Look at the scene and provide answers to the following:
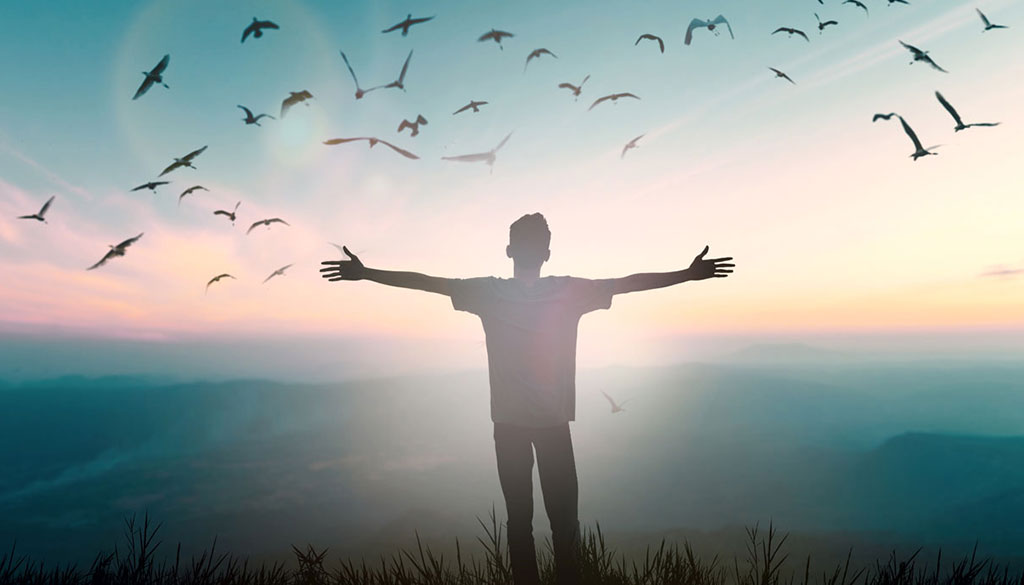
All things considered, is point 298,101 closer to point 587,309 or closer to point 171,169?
point 171,169

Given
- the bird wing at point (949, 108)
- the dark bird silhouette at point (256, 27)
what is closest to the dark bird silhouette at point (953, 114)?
the bird wing at point (949, 108)

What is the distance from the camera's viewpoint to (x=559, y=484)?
4.44m

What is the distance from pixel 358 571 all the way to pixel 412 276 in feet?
11.8

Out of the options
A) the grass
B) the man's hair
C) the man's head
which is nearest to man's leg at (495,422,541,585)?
the grass

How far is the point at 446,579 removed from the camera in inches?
220

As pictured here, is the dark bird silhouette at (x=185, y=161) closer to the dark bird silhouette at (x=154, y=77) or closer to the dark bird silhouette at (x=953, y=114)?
the dark bird silhouette at (x=154, y=77)

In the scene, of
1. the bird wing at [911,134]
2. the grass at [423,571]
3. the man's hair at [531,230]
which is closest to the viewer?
the man's hair at [531,230]

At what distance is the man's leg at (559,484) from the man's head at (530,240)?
1.55 m

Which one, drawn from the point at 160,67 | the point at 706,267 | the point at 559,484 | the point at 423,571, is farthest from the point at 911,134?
the point at 160,67

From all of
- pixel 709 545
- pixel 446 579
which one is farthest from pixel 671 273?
pixel 709 545

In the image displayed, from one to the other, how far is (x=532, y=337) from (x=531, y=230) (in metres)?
1.02

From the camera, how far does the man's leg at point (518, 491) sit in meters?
4.52

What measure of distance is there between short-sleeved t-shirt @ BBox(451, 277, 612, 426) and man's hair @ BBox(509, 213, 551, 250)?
41cm

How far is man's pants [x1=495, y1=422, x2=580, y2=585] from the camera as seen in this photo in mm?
4457
